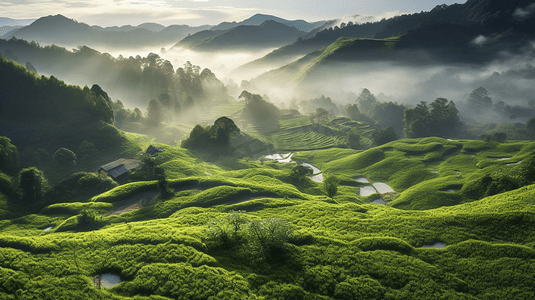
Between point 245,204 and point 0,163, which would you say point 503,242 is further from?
point 0,163

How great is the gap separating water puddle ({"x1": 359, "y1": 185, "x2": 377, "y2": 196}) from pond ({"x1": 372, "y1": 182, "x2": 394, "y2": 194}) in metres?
1.52

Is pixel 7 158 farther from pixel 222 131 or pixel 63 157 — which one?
pixel 222 131

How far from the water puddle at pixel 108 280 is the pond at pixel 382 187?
74.5 meters

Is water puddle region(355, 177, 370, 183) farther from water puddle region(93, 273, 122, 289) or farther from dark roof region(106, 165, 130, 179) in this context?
water puddle region(93, 273, 122, 289)

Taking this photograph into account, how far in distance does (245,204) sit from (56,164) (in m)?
70.9

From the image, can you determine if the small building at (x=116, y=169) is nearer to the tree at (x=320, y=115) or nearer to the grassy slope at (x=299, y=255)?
the grassy slope at (x=299, y=255)

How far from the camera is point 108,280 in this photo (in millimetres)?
25750

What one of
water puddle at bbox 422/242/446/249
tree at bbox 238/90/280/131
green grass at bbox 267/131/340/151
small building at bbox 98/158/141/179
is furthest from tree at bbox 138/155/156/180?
tree at bbox 238/90/280/131

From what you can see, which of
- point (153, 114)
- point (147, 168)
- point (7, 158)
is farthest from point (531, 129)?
point (7, 158)

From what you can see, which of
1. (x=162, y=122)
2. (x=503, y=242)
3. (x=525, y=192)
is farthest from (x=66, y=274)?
(x=162, y=122)

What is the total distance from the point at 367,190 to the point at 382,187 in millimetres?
5503

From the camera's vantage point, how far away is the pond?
8054cm

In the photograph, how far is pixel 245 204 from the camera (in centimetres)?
4697

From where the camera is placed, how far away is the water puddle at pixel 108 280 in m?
25.1
